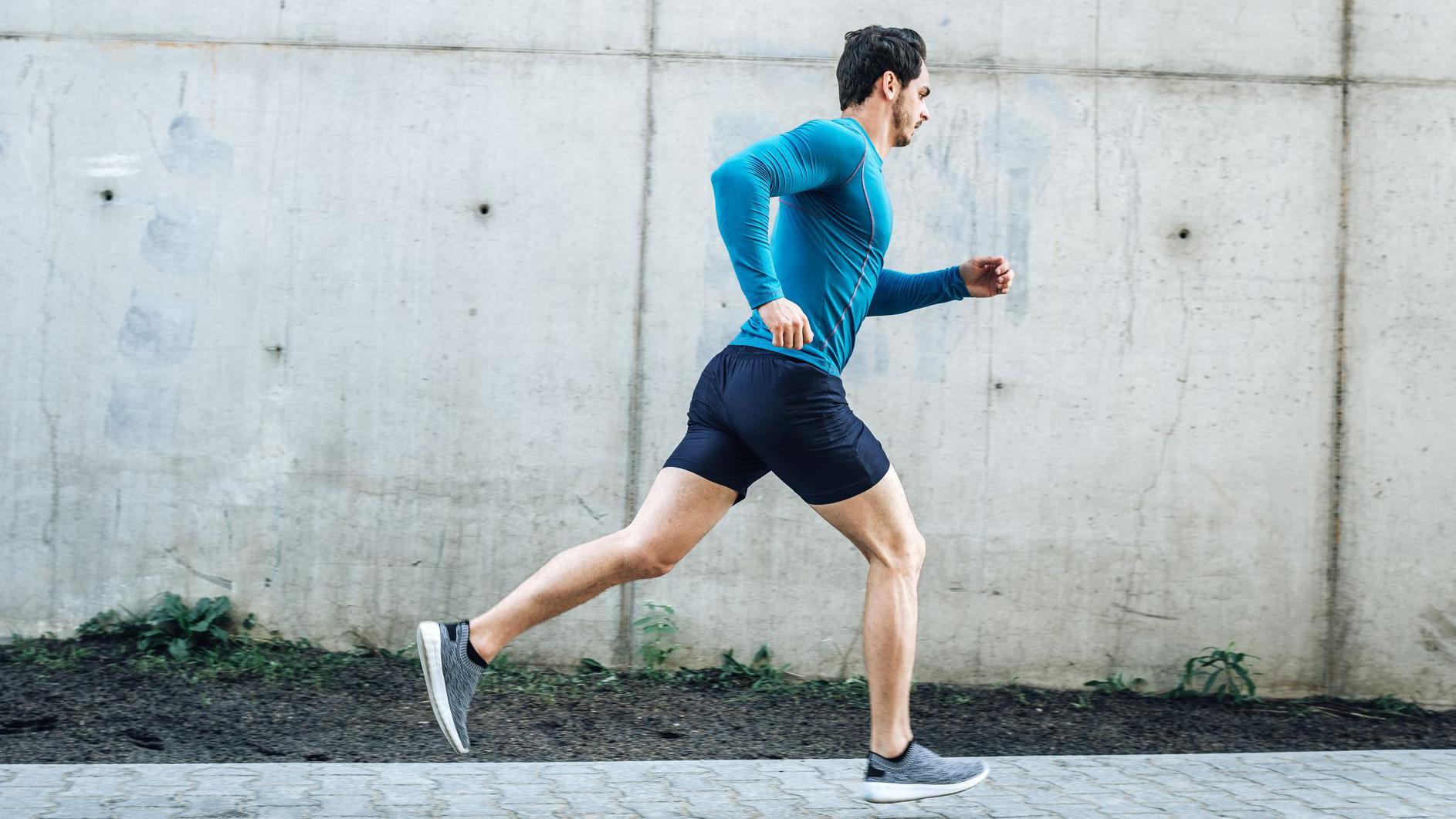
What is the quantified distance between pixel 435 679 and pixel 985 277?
1.84 meters

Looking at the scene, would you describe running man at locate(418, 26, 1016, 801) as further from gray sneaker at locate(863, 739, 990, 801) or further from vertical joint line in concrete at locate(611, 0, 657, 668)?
vertical joint line in concrete at locate(611, 0, 657, 668)

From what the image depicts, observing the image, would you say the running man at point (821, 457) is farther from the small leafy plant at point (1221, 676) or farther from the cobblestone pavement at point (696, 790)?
the small leafy plant at point (1221, 676)

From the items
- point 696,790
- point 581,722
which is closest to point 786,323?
point 696,790

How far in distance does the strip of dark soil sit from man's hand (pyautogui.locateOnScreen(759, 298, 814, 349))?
1716 millimetres

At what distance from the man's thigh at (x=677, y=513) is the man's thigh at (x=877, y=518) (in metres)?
0.27

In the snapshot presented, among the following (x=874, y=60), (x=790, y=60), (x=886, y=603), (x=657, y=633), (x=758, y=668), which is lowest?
(x=758, y=668)

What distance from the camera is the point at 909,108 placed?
330cm

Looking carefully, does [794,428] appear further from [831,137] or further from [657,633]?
[657,633]

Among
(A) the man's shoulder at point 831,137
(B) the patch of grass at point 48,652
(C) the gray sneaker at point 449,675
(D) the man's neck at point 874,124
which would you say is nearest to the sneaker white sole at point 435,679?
(C) the gray sneaker at point 449,675

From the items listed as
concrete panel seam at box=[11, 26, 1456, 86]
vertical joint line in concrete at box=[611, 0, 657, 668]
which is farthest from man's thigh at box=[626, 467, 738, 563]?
concrete panel seam at box=[11, 26, 1456, 86]

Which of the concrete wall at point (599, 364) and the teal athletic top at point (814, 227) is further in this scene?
the concrete wall at point (599, 364)

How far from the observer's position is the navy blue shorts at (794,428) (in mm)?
3088

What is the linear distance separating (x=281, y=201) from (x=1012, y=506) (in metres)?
3.11

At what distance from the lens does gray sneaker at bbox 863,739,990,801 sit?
3.14 meters
